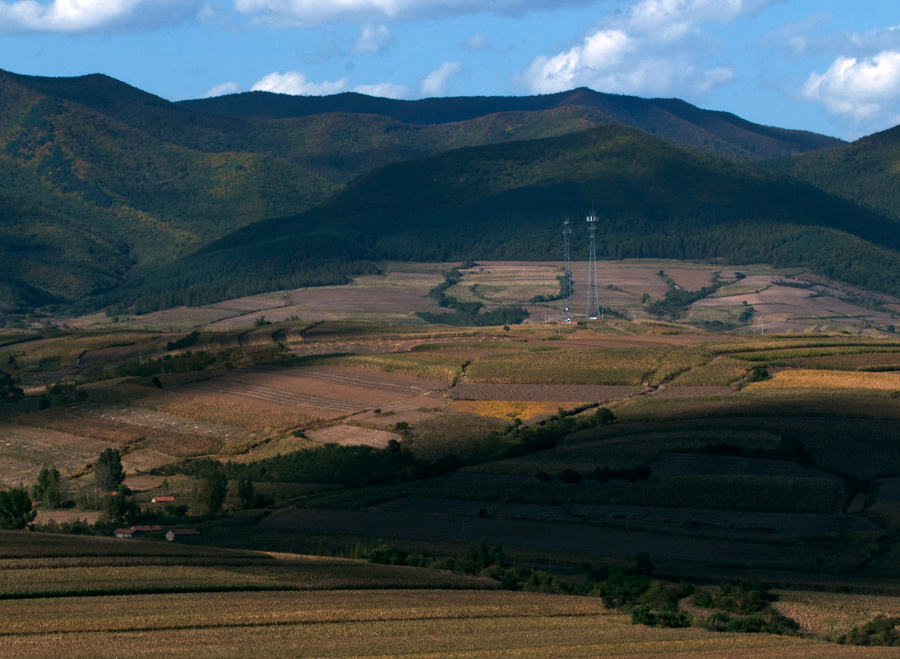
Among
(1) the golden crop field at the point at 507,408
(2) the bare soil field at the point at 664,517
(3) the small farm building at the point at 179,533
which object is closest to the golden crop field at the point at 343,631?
(3) the small farm building at the point at 179,533

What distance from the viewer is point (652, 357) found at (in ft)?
374

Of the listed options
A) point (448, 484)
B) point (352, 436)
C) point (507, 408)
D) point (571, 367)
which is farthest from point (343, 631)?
point (571, 367)

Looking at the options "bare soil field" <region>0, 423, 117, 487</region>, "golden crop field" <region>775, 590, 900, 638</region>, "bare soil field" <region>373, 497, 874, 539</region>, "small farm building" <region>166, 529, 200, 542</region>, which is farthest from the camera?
"bare soil field" <region>0, 423, 117, 487</region>

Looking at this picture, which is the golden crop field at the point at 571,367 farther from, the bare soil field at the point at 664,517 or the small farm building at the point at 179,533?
the small farm building at the point at 179,533

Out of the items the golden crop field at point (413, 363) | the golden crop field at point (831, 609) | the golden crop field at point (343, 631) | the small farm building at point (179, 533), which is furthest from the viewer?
the golden crop field at point (413, 363)

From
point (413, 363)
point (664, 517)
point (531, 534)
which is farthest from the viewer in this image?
point (413, 363)

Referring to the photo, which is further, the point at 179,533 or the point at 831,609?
the point at 179,533

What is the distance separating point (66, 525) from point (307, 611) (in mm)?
28906

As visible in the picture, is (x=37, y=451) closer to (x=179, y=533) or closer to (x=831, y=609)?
(x=179, y=533)

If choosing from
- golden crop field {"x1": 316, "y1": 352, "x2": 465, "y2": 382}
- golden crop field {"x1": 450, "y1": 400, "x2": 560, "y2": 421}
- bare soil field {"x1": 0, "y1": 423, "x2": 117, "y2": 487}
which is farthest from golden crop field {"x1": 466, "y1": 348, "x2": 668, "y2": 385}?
bare soil field {"x1": 0, "y1": 423, "x2": 117, "y2": 487}

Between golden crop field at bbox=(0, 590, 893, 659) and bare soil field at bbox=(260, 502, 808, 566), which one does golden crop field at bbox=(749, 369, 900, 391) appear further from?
golden crop field at bbox=(0, 590, 893, 659)

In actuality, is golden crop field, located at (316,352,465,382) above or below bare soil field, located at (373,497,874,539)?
above

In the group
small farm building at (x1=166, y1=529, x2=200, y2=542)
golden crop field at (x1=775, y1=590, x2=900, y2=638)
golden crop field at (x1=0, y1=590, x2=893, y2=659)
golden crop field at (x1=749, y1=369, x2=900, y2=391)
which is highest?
golden crop field at (x1=749, y1=369, x2=900, y2=391)

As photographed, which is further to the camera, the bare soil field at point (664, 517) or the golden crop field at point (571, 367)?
the golden crop field at point (571, 367)
